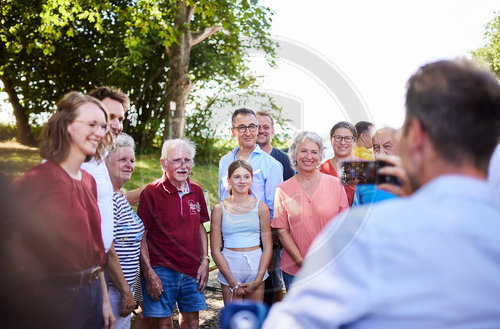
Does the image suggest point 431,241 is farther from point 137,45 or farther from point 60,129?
point 137,45

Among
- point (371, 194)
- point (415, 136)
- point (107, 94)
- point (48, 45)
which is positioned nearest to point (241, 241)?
point (371, 194)

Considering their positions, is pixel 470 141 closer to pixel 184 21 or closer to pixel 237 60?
pixel 184 21

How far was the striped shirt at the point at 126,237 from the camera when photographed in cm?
254

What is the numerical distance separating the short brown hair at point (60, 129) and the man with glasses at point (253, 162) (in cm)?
189

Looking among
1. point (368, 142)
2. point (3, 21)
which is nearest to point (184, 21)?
point (3, 21)

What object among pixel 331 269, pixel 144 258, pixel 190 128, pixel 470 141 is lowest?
pixel 144 258

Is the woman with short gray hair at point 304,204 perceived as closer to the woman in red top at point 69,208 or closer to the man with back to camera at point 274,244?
the man with back to camera at point 274,244

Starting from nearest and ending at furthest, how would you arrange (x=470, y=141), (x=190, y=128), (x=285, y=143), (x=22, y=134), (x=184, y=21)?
(x=470, y=141), (x=22, y=134), (x=285, y=143), (x=190, y=128), (x=184, y=21)

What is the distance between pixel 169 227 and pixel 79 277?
1.31 m

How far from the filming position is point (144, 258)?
9.43 ft

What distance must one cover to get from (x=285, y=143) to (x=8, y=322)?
3.97m

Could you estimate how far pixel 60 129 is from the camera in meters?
1.57

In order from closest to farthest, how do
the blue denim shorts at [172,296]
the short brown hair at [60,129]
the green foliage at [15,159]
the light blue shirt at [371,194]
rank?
1. the green foliage at [15,159]
2. the short brown hair at [60,129]
3. the light blue shirt at [371,194]
4. the blue denim shorts at [172,296]

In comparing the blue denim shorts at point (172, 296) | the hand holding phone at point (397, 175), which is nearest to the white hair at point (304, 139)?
the blue denim shorts at point (172, 296)
